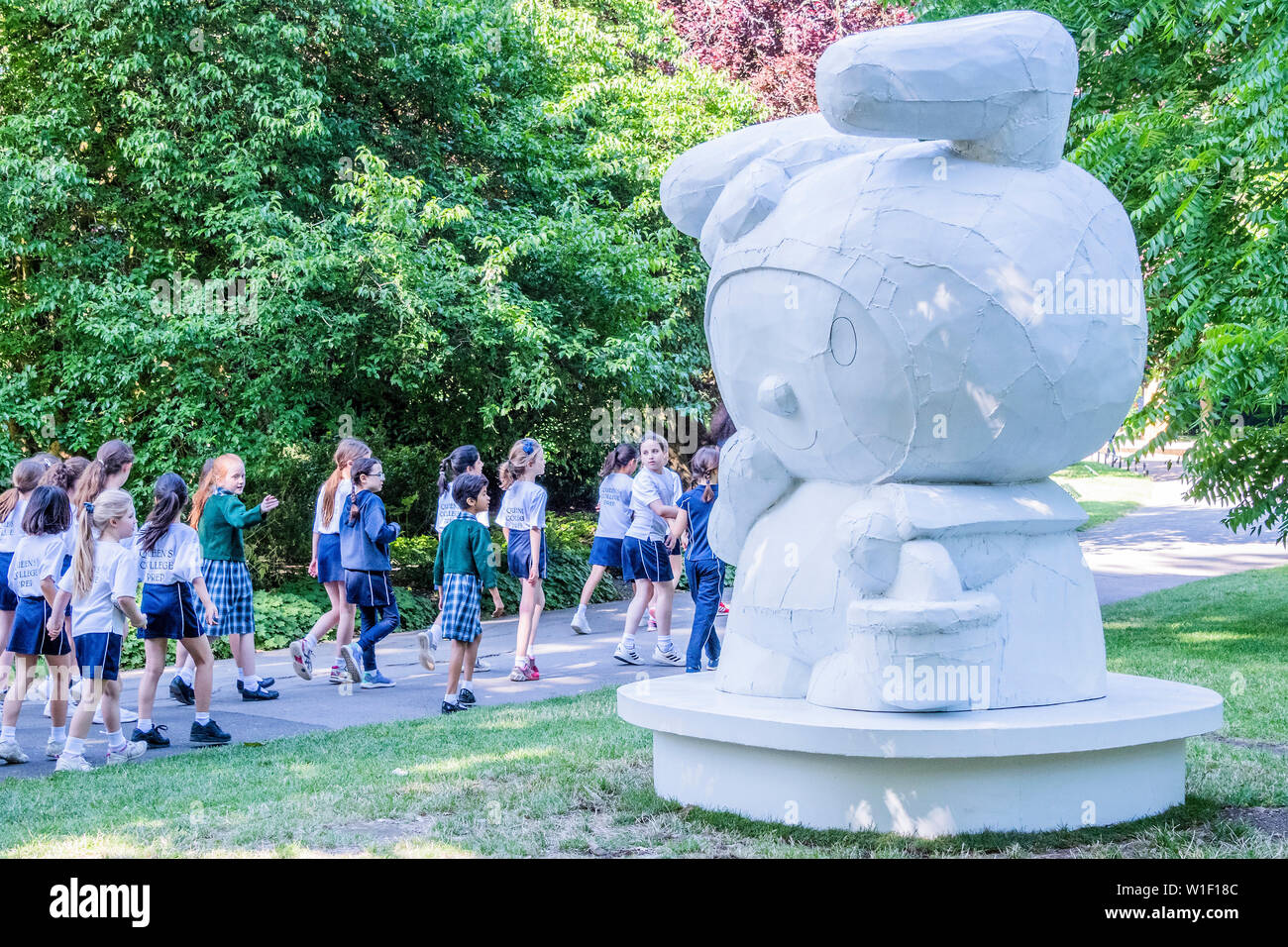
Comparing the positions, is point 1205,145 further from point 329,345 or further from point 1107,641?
point 329,345

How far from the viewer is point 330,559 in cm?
1024

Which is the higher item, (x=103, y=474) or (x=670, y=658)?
(x=103, y=474)

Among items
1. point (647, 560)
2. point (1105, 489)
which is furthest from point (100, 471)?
point (1105, 489)

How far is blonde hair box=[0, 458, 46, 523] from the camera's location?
8539 millimetres

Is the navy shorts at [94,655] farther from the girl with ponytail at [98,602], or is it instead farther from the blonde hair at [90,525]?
the blonde hair at [90,525]

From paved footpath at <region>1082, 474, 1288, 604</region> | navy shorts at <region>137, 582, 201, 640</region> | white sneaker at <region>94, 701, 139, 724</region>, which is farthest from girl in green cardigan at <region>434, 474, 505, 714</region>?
paved footpath at <region>1082, 474, 1288, 604</region>

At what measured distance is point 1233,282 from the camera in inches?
376

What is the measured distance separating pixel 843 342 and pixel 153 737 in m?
5.10

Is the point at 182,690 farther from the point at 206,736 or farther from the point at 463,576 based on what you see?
the point at 463,576

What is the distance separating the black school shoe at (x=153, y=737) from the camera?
25.9 feet

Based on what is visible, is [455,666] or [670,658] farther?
[670,658]

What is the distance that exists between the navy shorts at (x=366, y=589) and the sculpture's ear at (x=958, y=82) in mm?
5837

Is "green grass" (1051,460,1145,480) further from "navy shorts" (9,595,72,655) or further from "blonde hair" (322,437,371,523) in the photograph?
"navy shorts" (9,595,72,655)

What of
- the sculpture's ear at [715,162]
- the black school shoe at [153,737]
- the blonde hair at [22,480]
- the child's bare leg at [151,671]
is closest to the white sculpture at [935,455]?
the sculpture's ear at [715,162]
